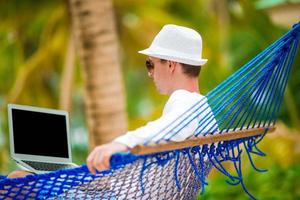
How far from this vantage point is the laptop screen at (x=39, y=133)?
9.50 ft

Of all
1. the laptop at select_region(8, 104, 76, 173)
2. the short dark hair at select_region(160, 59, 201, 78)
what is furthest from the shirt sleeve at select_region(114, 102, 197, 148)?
the laptop at select_region(8, 104, 76, 173)

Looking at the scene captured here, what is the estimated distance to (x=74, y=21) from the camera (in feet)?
18.6

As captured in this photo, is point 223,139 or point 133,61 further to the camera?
point 133,61

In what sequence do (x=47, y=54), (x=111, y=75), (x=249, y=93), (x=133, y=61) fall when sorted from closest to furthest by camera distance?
(x=249, y=93), (x=111, y=75), (x=47, y=54), (x=133, y=61)

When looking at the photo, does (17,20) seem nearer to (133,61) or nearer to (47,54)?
(47,54)

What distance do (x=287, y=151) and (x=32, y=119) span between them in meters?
4.04

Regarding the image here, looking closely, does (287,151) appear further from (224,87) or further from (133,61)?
(133,61)

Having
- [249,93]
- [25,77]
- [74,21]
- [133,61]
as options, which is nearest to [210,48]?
[133,61]

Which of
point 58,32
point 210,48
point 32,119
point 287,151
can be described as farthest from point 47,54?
point 32,119

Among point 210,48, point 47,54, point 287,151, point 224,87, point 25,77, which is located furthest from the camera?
point 210,48

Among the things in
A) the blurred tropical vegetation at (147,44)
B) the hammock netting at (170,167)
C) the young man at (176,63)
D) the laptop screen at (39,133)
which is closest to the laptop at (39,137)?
the laptop screen at (39,133)

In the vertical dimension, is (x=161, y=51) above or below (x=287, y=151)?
above

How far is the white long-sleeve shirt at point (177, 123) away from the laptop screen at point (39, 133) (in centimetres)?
52

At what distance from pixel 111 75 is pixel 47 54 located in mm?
4630
